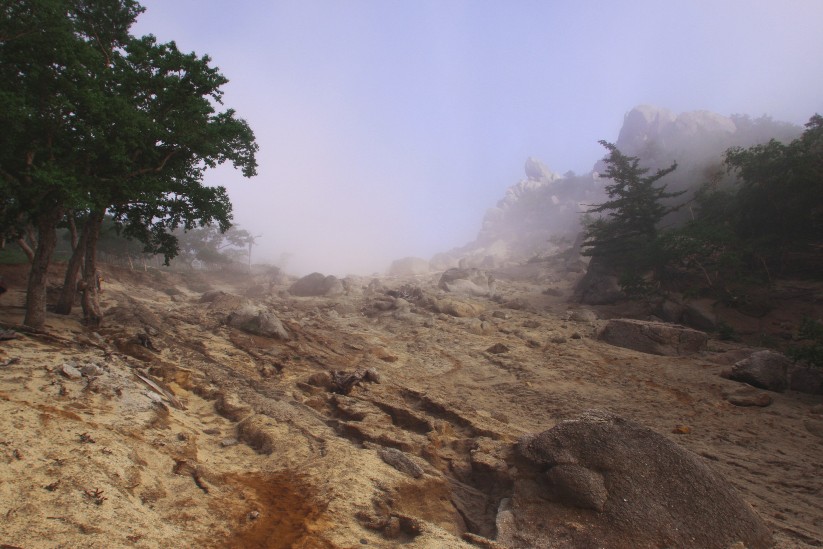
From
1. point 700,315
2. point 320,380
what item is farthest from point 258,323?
point 700,315

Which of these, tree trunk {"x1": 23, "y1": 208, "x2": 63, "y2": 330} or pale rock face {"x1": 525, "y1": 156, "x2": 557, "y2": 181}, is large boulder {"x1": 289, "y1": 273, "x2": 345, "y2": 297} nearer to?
tree trunk {"x1": 23, "y1": 208, "x2": 63, "y2": 330}

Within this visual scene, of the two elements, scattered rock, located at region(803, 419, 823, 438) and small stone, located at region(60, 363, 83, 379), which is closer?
small stone, located at region(60, 363, 83, 379)

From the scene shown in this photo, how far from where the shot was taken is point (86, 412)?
6.36 meters

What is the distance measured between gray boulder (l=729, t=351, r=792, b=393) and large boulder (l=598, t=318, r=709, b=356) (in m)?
3.84

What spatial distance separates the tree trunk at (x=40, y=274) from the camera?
36.6 ft

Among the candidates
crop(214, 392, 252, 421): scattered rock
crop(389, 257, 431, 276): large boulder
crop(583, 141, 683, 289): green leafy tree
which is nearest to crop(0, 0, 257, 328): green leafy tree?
crop(214, 392, 252, 421): scattered rock

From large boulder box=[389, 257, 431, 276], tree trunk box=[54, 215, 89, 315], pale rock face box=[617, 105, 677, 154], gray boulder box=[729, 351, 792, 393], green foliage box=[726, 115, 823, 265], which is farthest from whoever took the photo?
pale rock face box=[617, 105, 677, 154]

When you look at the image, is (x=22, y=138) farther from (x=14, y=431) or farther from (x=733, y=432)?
(x=733, y=432)

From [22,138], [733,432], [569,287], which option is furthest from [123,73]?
[569,287]

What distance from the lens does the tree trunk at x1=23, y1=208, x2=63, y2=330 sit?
1117cm

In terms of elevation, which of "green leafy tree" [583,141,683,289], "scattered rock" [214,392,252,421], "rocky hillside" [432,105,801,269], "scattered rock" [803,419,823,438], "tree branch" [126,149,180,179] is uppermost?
"rocky hillside" [432,105,801,269]

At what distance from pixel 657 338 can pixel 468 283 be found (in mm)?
23726

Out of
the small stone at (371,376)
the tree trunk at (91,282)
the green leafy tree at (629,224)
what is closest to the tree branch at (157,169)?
the tree trunk at (91,282)

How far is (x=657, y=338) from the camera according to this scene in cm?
1814
